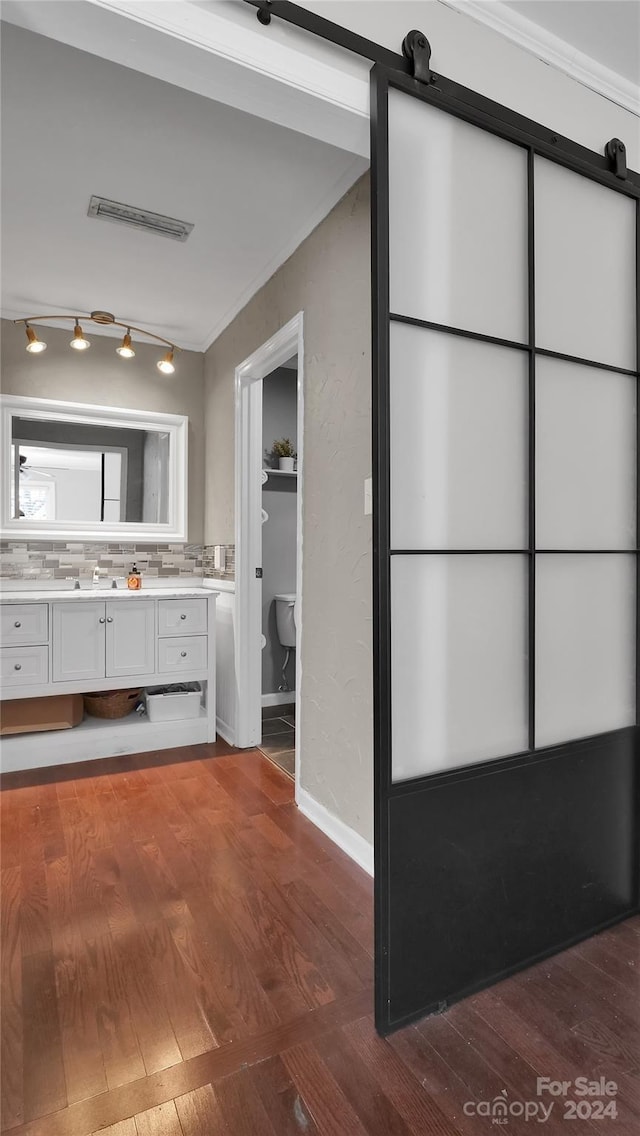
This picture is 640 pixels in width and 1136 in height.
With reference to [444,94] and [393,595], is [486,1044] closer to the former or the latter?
[393,595]

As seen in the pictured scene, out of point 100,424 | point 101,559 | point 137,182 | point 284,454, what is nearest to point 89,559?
point 101,559

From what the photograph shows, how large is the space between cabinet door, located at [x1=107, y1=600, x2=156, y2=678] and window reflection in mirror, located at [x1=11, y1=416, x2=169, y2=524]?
2.39 feet

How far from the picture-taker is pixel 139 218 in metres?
2.45

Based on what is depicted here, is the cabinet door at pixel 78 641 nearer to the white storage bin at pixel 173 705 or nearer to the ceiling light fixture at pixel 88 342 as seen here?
the white storage bin at pixel 173 705

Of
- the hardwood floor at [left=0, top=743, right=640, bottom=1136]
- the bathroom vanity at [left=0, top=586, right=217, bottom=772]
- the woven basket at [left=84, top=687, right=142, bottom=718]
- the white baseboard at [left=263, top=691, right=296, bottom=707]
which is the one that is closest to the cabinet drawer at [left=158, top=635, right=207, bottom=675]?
the bathroom vanity at [left=0, top=586, right=217, bottom=772]

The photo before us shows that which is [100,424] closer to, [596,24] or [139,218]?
[139,218]

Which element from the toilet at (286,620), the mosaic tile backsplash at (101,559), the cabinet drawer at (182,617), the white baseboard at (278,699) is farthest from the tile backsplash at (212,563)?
the white baseboard at (278,699)

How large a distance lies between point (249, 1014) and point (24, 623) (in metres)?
2.13

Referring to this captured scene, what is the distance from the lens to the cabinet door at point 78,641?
9.80 feet

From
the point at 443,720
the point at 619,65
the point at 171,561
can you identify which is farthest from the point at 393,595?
the point at 171,561

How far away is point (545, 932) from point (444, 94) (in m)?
2.16

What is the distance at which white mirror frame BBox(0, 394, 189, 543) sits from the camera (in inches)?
132

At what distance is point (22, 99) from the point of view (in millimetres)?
1826

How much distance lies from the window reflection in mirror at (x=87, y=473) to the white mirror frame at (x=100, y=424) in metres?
0.03
